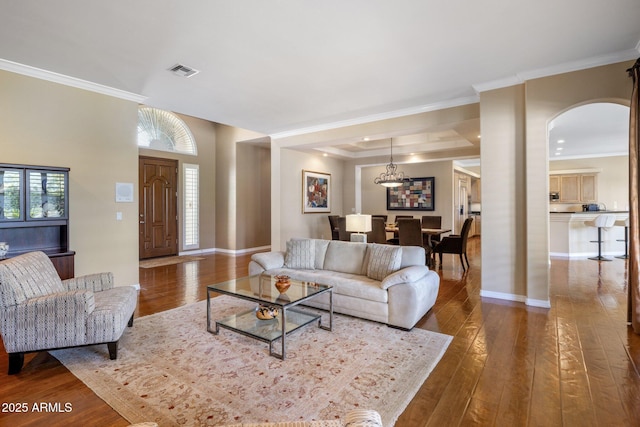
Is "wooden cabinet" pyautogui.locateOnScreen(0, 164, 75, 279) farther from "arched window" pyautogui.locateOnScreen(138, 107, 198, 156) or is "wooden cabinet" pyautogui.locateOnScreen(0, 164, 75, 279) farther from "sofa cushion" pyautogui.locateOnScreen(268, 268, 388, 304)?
"arched window" pyautogui.locateOnScreen(138, 107, 198, 156)

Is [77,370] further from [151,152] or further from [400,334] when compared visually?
[151,152]

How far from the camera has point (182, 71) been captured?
3631mm

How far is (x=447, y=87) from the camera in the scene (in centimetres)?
409

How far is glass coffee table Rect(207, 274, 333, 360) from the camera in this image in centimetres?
258

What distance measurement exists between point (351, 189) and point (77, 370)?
748 cm

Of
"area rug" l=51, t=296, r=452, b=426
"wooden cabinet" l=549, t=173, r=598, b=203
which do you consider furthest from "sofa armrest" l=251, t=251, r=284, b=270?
"wooden cabinet" l=549, t=173, r=598, b=203

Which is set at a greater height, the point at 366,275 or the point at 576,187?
the point at 576,187

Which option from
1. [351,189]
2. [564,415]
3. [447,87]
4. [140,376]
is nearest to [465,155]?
[351,189]

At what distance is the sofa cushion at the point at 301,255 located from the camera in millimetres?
4156

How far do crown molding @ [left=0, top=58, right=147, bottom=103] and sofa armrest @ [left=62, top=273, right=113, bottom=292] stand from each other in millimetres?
2514

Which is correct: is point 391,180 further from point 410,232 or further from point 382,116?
point 382,116

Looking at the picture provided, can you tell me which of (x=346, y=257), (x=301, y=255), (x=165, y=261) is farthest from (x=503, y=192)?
(x=165, y=261)

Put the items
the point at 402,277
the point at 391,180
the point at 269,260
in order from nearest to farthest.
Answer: the point at 402,277 < the point at 269,260 < the point at 391,180

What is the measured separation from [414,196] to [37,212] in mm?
8353
